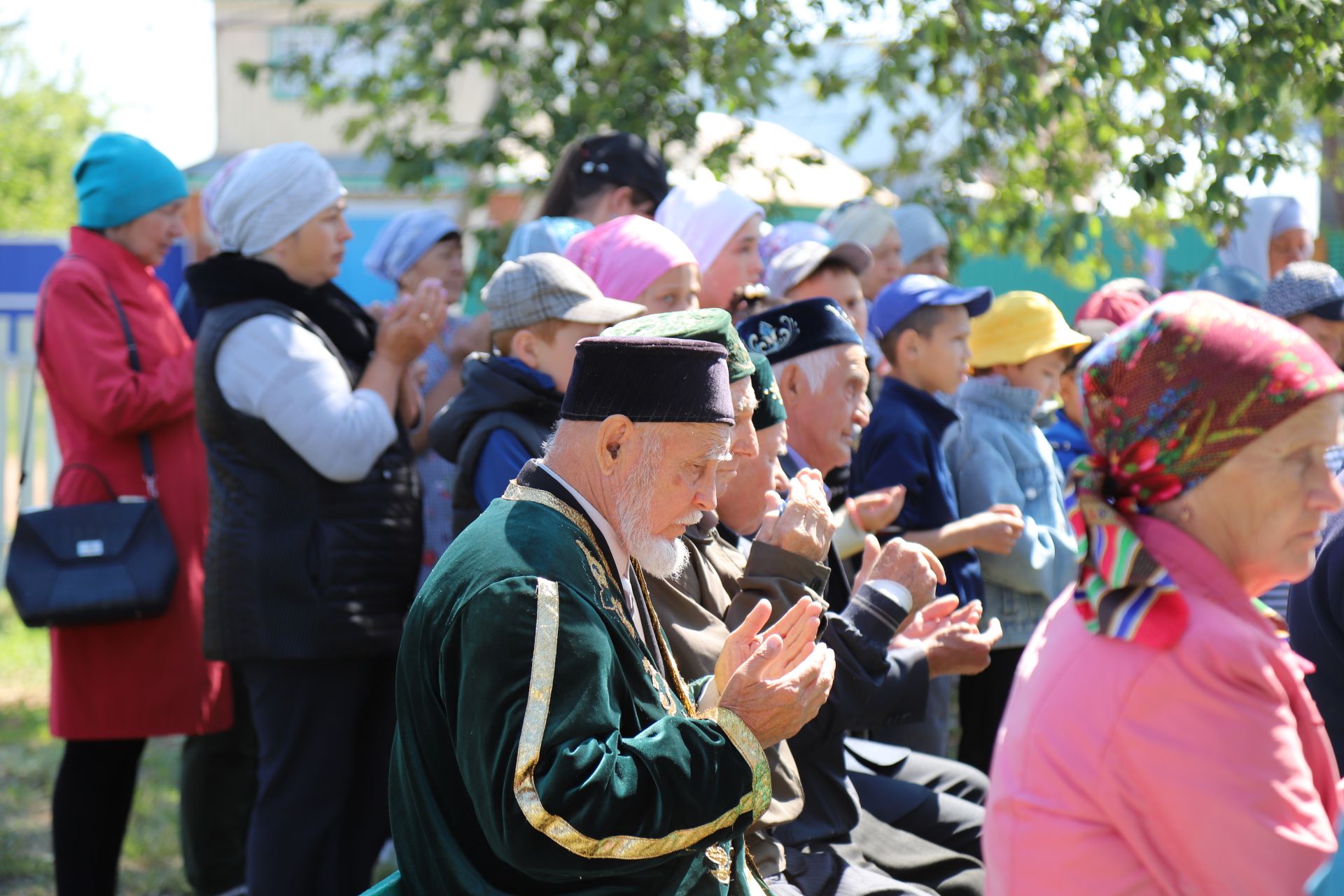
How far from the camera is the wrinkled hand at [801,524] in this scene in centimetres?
298

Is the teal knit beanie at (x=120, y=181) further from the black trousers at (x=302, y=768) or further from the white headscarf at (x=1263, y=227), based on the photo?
the white headscarf at (x=1263, y=227)

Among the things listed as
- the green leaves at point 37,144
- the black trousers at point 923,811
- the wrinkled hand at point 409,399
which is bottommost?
the green leaves at point 37,144

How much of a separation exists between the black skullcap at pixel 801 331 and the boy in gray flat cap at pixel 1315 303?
2057mm

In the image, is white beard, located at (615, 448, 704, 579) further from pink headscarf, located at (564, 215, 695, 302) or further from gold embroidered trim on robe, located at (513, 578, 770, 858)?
pink headscarf, located at (564, 215, 695, 302)

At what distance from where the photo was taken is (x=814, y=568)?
2.96 m

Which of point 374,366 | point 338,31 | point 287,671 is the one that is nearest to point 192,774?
point 287,671

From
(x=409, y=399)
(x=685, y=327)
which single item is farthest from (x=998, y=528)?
(x=685, y=327)

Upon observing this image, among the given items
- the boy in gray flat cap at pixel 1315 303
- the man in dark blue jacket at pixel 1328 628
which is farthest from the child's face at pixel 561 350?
the boy in gray flat cap at pixel 1315 303

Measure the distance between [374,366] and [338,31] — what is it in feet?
14.4

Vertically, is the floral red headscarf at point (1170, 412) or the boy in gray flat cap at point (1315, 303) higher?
the floral red headscarf at point (1170, 412)

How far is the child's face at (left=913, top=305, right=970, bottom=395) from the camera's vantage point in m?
4.55

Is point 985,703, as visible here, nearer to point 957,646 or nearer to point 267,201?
point 957,646

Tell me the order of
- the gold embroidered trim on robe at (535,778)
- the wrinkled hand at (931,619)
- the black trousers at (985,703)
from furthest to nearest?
the black trousers at (985,703) → the wrinkled hand at (931,619) → the gold embroidered trim on robe at (535,778)

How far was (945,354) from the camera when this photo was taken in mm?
4551
